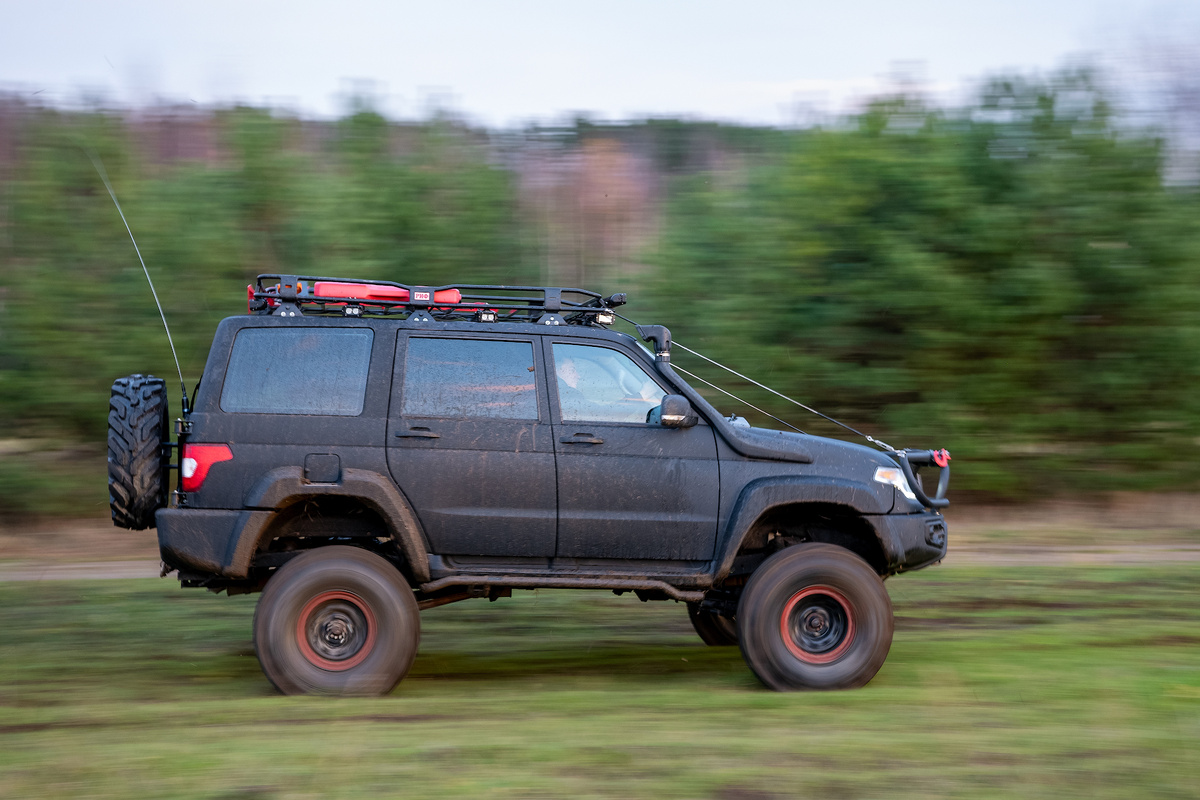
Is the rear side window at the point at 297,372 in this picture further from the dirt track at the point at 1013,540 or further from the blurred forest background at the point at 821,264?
the blurred forest background at the point at 821,264

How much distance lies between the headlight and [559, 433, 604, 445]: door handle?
1.63 m

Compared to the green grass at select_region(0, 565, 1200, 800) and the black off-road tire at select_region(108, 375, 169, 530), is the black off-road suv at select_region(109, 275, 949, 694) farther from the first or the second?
the green grass at select_region(0, 565, 1200, 800)

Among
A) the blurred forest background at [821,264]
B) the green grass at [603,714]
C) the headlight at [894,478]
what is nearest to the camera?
the green grass at [603,714]

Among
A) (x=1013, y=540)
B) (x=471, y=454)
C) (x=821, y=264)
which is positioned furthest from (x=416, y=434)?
(x=821, y=264)

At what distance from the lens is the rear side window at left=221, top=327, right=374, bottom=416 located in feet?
19.6

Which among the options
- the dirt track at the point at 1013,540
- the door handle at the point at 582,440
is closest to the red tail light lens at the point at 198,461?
the door handle at the point at 582,440

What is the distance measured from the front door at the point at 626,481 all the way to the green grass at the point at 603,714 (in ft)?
2.73

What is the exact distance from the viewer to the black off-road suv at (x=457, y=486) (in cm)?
587

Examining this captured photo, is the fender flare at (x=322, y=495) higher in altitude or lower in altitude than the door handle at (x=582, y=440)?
lower

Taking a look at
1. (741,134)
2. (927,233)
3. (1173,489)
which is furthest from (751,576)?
(741,134)

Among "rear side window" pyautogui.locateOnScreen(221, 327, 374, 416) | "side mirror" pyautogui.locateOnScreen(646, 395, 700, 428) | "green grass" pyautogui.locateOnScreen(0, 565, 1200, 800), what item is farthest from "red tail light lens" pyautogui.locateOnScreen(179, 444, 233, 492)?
"side mirror" pyautogui.locateOnScreen(646, 395, 700, 428)

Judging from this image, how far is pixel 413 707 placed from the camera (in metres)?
5.68

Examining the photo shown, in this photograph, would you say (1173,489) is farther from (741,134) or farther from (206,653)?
(206,653)

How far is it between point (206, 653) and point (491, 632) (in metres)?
1.94
